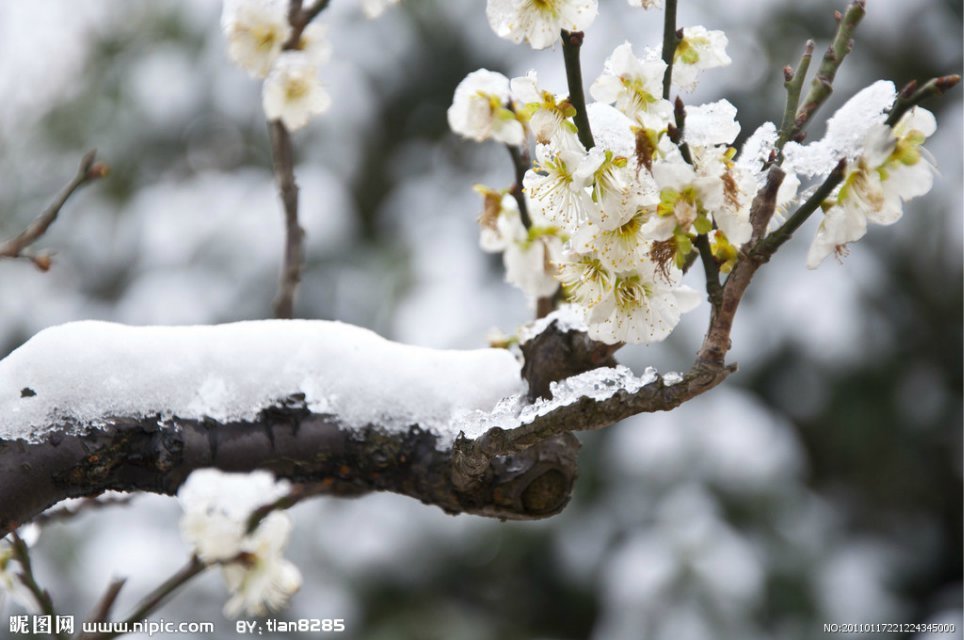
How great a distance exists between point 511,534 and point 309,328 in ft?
7.35

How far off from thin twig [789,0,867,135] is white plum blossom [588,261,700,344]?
0.13 meters

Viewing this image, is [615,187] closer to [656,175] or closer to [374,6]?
[656,175]

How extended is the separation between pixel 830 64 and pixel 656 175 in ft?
0.51

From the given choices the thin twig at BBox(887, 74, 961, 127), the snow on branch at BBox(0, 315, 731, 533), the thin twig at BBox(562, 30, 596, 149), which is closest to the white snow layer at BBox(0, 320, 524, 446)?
the snow on branch at BBox(0, 315, 731, 533)

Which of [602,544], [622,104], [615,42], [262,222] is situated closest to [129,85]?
[262,222]

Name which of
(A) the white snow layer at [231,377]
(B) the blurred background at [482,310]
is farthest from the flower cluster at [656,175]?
(B) the blurred background at [482,310]

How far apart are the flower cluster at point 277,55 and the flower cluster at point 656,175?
52cm

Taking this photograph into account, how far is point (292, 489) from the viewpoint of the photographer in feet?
3.39

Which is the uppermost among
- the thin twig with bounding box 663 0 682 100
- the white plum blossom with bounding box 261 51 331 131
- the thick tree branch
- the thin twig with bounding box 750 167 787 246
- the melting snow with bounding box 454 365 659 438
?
the white plum blossom with bounding box 261 51 331 131

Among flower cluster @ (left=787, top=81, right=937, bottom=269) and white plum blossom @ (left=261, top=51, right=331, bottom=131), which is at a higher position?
white plum blossom @ (left=261, top=51, right=331, bottom=131)

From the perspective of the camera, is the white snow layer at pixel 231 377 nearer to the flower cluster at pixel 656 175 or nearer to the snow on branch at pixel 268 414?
the snow on branch at pixel 268 414

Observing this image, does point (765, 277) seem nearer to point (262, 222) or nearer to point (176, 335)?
point (262, 222)

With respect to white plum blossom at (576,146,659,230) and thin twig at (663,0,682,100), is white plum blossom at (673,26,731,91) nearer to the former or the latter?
thin twig at (663,0,682,100)

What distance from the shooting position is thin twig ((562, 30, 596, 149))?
0.61 meters
